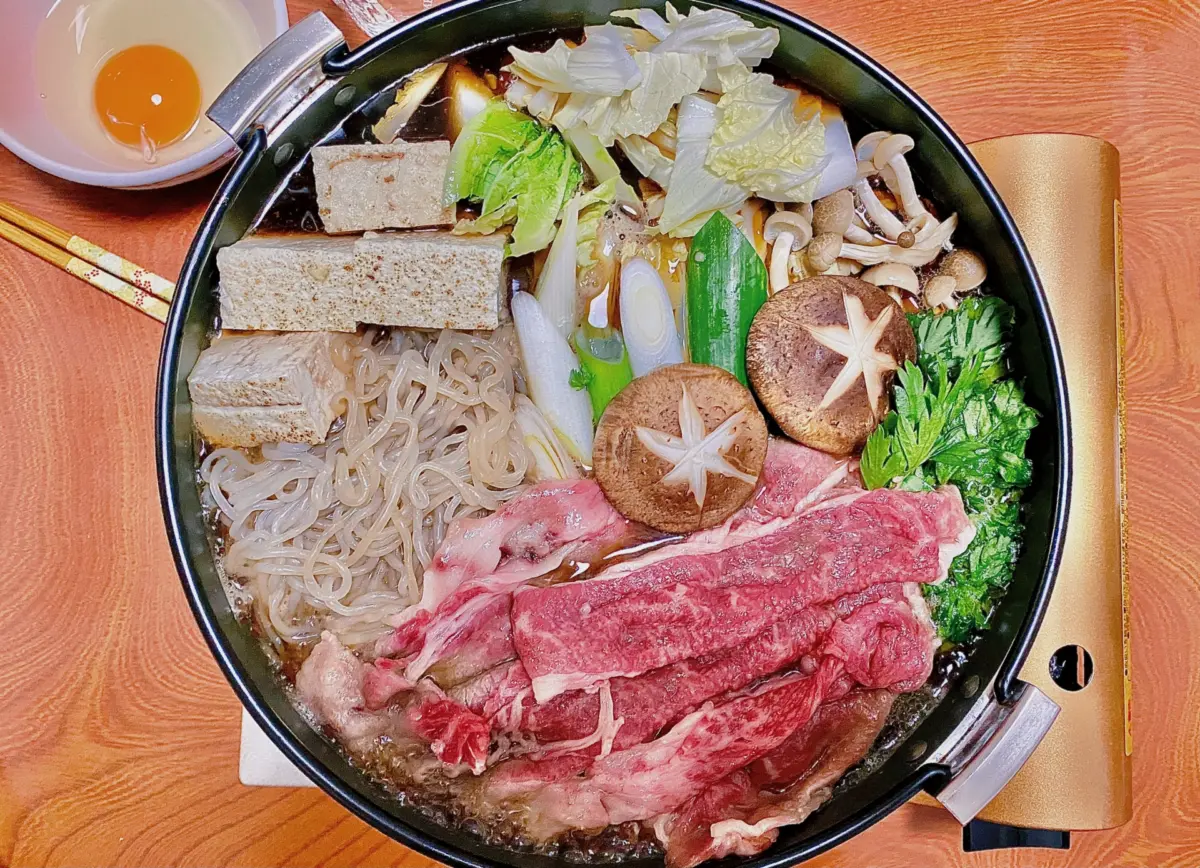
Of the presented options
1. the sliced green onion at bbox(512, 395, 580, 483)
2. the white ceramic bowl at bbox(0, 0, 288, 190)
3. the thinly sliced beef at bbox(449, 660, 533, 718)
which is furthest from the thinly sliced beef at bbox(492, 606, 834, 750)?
the white ceramic bowl at bbox(0, 0, 288, 190)

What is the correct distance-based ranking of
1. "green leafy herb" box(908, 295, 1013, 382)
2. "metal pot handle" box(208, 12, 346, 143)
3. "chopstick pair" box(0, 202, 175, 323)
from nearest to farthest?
"metal pot handle" box(208, 12, 346, 143), "green leafy herb" box(908, 295, 1013, 382), "chopstick pair" box(0, 202, 175, 323)

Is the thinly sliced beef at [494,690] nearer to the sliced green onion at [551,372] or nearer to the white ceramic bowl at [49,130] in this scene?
the sliced green onion at [551,372]

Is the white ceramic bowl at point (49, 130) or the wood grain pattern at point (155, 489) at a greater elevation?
the white ceramic bowl at point (49, 130)

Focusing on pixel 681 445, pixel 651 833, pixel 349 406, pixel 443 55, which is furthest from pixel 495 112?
pixel 651 833

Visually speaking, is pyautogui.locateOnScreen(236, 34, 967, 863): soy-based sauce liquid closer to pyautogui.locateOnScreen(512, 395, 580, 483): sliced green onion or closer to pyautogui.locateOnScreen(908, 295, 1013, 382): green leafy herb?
pyautogui.locateOnScreen(512, 395, 580, 483): sliced green onion

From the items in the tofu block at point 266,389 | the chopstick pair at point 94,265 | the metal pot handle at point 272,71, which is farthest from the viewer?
the chopstick pair at point 94,265

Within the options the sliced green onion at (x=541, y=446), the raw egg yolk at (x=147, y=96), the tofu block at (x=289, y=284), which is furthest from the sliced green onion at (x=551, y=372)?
the raw egg yolk at (x=147, y=96)

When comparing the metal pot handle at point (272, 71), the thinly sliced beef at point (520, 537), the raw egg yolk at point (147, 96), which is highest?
the raw egg yolk at point (147, 96)
